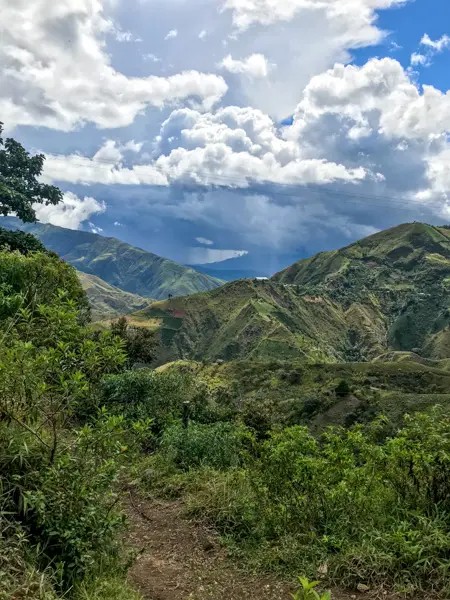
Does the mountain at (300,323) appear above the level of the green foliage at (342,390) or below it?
above

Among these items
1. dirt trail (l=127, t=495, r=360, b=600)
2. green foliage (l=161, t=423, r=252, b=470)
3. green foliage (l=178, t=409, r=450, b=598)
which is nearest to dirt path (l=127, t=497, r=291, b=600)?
dirt trail (l=127, t=495, r=360, b=600)

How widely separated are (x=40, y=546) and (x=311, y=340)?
144732 mm

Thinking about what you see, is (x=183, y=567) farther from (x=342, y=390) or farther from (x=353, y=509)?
(x=342, y=390)

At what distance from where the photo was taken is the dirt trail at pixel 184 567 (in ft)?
19.4

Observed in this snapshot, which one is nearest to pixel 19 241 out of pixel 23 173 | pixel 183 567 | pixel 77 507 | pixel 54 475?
pixel 23 173

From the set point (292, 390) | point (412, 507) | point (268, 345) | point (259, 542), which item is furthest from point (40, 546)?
point (268, 345)

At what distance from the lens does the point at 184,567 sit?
664cm

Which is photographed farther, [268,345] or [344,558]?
[268,345]

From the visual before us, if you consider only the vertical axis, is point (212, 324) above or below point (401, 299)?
below

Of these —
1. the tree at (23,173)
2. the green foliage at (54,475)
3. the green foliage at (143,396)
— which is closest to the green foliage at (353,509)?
the green foliage at (54,475)

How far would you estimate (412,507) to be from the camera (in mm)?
6621

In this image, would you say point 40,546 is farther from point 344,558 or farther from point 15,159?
point 15,159

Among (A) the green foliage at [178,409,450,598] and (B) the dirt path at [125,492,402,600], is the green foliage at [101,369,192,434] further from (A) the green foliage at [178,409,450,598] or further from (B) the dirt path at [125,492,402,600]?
(A) the green foliage at [178,409,450,598]

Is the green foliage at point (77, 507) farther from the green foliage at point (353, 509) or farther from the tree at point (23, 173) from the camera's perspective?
the tree at point (23, 173)
